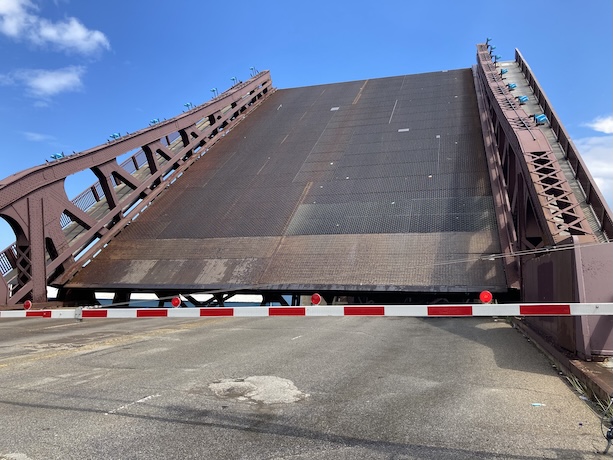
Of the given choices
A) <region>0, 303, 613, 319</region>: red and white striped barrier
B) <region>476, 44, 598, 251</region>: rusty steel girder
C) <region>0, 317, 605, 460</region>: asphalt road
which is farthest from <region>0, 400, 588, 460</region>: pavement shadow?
<region>476, 44, 598, 251</region>: rusty steel girder

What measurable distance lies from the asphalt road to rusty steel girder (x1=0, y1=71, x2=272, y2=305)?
521 cm

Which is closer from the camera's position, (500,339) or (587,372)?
(587,372)

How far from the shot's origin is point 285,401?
5.07 m

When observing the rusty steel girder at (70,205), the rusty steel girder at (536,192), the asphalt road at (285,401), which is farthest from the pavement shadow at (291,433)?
the rusty steel girder at (70,205)

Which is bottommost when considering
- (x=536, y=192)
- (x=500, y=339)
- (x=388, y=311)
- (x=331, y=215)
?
(x=500, y=339)

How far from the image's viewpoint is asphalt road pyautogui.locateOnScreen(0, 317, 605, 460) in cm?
379

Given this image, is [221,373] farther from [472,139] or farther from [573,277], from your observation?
[472,139]

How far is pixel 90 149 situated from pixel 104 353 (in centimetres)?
956

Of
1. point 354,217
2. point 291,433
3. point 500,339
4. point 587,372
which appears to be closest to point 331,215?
point 354,217

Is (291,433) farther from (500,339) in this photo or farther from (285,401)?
(500,339)

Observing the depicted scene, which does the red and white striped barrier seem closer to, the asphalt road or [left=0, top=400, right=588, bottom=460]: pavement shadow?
the asphalt road

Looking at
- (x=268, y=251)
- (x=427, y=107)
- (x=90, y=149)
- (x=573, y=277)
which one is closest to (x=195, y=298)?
(x=268, y=251)

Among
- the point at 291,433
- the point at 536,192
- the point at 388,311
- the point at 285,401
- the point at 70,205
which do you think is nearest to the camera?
the point at 291,433

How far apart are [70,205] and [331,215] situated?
8.38 meters
